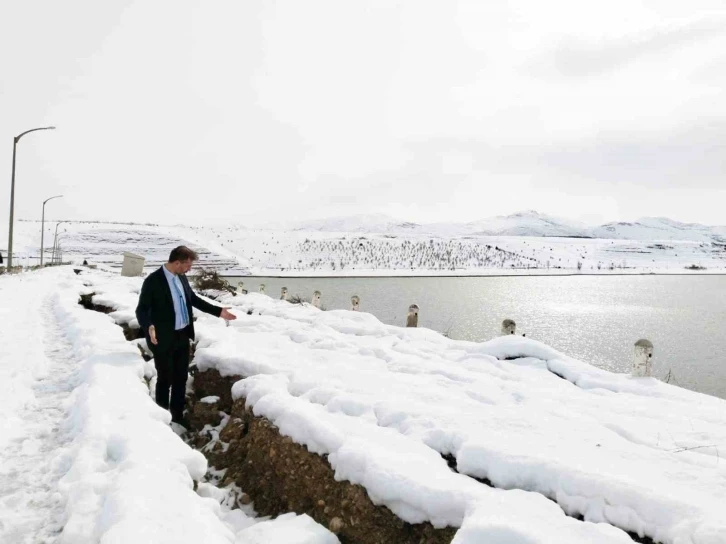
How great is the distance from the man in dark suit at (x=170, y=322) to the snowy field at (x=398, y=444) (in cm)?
40

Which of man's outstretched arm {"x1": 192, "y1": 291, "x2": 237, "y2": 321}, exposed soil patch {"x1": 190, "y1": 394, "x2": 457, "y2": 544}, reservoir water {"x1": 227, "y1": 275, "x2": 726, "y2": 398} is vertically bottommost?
reservoir water {"x1": 227, "y1": 275, "x2": 726, "y2": 398}

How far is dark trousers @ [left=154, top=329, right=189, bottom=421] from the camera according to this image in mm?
5387

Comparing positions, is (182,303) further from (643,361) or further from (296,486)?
(643,361)

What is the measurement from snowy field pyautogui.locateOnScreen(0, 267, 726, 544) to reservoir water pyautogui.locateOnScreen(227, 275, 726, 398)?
29.9 ft

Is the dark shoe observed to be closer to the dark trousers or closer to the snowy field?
the dark trousers

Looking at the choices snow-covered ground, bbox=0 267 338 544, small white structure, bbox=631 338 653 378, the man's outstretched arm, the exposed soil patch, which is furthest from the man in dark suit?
small white structure, bbox=631 338 653 378

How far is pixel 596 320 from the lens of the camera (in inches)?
924

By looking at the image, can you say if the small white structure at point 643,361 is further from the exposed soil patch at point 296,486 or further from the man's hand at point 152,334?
the man's hand at point 152,334

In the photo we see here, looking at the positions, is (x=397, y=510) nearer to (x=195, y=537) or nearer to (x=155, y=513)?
(x=195, y=537)

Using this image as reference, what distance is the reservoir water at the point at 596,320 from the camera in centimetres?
1480

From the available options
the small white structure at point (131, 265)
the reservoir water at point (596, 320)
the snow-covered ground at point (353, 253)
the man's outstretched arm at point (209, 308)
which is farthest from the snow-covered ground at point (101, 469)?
the snow-covered ground at point (353, 253)

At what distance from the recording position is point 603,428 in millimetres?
4488

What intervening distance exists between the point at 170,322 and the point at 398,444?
9.95ft

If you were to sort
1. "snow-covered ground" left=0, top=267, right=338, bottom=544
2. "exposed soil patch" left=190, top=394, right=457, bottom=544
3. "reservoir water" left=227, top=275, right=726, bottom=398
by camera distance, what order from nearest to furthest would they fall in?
"snow-covered ground" left=0, top=267, right=338, bottom=544 < "exposed soil patch" left=190, top=394, right=457, bottom=544 < "reservoir water" left=227, top=275, right=726, bottom=398
